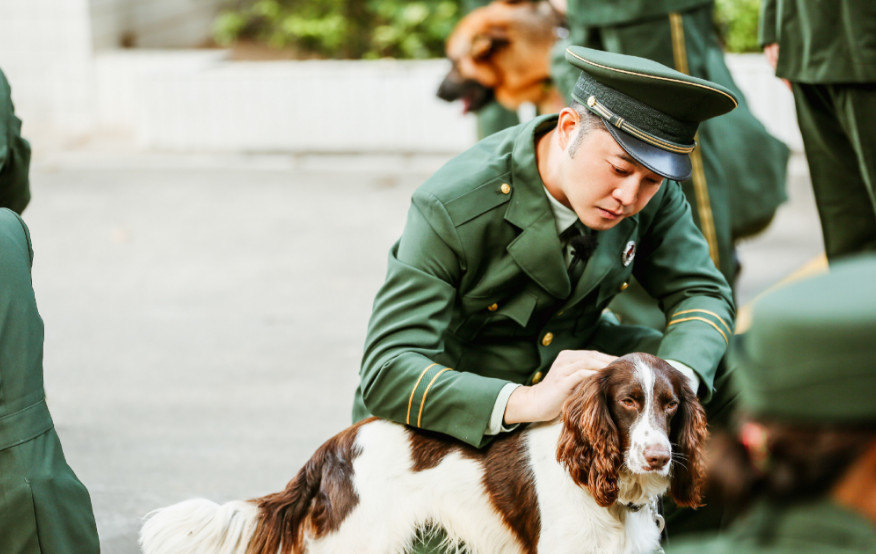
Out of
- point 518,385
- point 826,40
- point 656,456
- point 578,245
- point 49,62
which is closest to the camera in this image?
point 656,456

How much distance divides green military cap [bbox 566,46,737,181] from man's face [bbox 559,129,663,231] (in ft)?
0.13

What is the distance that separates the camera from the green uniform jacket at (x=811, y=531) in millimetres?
1424

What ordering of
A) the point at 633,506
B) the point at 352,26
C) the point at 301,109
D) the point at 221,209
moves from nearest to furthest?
the point at 633,506, the point at 221,209, the point at 301,109, the point at 352,26

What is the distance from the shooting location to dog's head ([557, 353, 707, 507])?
2541 mm

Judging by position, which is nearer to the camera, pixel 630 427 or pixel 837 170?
pixel 630 427

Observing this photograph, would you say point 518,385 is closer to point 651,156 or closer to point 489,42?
point 651,156

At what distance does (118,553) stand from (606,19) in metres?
2.93

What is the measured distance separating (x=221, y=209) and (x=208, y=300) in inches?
78.0

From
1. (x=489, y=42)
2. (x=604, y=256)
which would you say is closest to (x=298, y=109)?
(x=489, y=42)

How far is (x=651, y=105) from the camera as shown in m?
2.94

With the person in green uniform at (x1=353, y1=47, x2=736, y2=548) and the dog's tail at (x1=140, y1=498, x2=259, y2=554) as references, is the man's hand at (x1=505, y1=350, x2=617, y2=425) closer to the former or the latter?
the person in green uniform at (x1=353, y1=47, x2=736, y2=548)

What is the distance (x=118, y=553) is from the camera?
374cm

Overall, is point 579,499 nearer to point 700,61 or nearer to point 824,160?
point 824,160

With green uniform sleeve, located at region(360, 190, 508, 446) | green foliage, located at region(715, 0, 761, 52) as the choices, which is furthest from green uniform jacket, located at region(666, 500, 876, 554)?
green foliage, located at region(715, 0, 761, 52)
